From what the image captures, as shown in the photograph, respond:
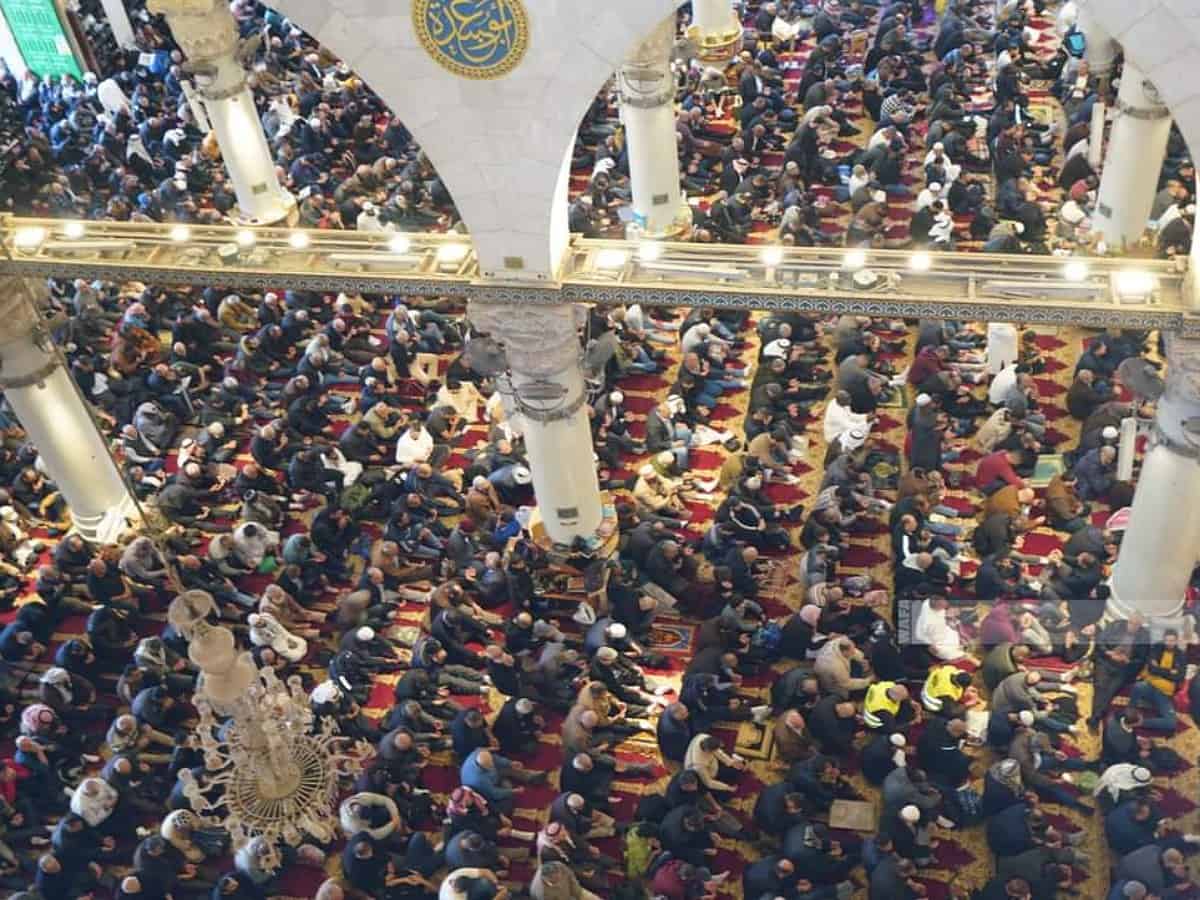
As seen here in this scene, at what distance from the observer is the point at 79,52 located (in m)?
21.4

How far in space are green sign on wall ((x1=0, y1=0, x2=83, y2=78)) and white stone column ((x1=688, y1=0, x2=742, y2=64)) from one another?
10183mm

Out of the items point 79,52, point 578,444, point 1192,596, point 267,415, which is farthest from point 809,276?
point 79,52

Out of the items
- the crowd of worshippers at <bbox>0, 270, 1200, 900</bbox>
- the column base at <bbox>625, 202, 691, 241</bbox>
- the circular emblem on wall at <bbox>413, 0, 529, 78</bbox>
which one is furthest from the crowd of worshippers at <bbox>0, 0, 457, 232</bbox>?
the circular emblem on wall at <bbox>413, 0, 529, 78</bbox>

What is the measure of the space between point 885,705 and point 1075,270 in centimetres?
337

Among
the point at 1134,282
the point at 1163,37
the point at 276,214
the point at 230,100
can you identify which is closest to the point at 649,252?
the point at 1134,282

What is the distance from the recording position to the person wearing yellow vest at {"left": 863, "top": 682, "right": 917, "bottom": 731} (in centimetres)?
1061

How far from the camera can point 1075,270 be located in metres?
10.1

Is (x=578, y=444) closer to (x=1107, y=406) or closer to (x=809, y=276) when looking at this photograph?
(x=809, y=276)

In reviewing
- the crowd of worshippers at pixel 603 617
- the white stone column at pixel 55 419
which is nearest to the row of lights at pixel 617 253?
the white stone column at pixel 55 419

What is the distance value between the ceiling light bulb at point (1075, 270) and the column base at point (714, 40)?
7198 mm

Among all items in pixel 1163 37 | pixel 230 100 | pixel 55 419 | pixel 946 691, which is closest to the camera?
pixel 1163 37

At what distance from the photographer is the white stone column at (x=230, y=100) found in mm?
14703

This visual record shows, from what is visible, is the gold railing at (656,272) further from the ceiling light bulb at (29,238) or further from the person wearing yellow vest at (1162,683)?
the person wearing yellow vest at (1162,683)

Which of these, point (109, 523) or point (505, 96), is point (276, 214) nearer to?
point (109, 523)
